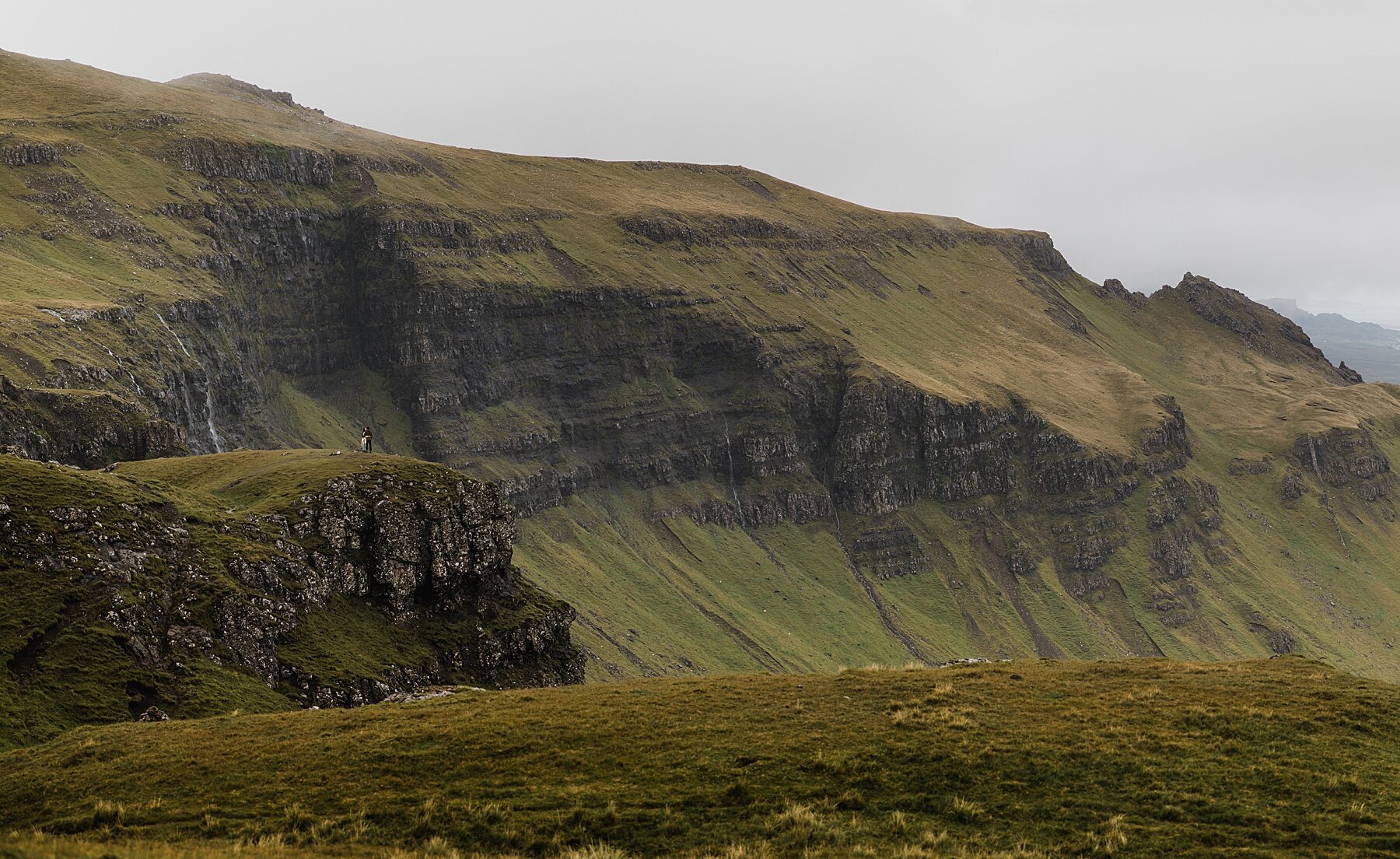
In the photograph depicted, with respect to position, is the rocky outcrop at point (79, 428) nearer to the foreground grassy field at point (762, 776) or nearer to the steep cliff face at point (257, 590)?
the steep cliff face at point (257, 590)

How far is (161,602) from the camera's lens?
74250 millimetres

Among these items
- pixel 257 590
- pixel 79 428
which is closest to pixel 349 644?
pixel 257 590

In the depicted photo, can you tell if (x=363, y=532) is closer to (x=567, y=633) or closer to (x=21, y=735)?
(x=567, y=633)

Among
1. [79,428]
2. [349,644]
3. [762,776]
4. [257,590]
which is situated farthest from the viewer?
[79,428]

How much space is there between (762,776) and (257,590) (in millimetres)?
51727

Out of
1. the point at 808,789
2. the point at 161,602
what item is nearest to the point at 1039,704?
the point at 808,789

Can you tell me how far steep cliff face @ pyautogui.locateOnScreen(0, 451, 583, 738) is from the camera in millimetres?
67312

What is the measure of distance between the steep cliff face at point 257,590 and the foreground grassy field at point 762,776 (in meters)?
15.9

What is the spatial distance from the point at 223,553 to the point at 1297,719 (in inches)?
2688

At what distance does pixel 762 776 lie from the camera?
43.2 metres

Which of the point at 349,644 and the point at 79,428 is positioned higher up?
the point at 79,428

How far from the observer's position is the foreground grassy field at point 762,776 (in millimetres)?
38312

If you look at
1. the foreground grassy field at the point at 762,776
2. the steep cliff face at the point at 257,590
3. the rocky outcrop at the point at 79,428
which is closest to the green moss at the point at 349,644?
the steep cliff face at the point at 257,590

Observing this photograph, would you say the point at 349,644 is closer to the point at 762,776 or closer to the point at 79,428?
the point at 762,776
